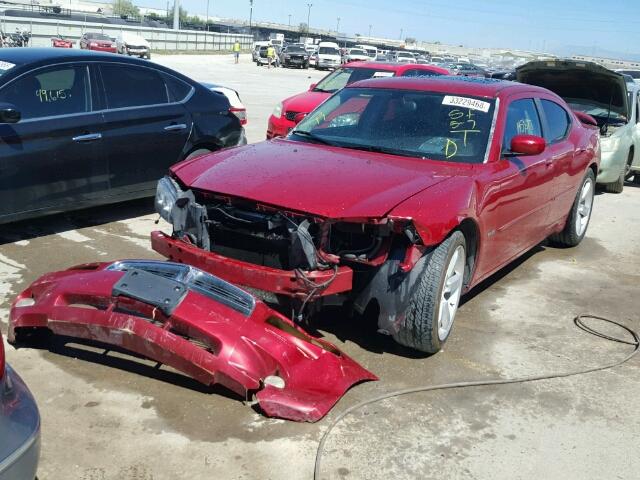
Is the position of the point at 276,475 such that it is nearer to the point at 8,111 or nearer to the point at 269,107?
the point at 8,111

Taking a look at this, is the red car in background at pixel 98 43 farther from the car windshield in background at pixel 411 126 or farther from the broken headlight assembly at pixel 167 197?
the broken headlight assembly at pixel 167 197

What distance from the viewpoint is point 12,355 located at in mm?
4039

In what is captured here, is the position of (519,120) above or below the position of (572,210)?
above

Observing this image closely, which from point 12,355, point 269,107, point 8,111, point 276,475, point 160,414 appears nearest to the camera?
point 276,475

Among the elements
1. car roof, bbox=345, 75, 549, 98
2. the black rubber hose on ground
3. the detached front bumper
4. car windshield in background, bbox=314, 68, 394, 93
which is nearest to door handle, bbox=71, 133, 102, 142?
car roof, bbox=345, 75, 549, 98

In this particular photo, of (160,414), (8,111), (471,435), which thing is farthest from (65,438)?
(8,111)

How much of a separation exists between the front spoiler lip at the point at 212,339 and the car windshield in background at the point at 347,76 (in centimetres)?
926

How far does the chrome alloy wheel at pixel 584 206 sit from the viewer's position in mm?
7152

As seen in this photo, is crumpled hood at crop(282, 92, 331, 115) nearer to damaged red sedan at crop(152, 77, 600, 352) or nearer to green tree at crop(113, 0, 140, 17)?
damaged red sedan at crop(152, 77, 600, 352)

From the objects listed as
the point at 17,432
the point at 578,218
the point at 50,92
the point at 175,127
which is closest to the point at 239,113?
the point at 175,127

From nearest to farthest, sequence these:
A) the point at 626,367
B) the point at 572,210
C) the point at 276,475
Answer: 1. the point at 276,475
2. the point at 626,367
3. the point at 572,210

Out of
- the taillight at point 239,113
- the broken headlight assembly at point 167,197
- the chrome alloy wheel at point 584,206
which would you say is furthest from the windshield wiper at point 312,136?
the chrome alloy wheel at point 584,206

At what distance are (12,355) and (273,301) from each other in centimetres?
151

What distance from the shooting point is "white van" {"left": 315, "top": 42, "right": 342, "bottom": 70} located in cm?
5144
